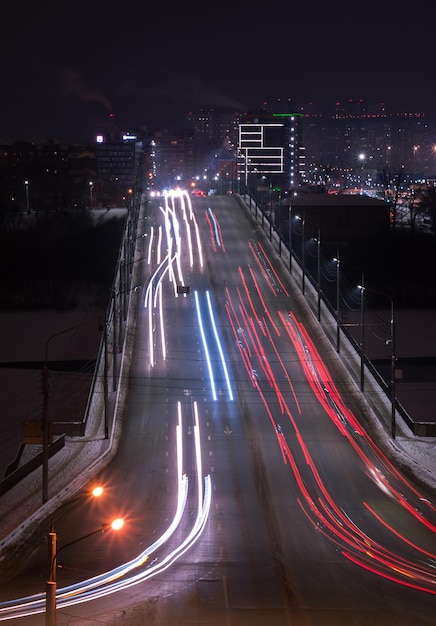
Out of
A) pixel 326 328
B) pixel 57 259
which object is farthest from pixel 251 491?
pixel 57 259

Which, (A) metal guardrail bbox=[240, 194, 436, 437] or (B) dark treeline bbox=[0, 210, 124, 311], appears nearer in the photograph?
(A) metal guardrail bbox=[240, 194, 436, 437]

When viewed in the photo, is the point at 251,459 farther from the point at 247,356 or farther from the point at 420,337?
the point at 420,337

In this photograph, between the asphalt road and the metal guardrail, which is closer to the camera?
the asphalt road

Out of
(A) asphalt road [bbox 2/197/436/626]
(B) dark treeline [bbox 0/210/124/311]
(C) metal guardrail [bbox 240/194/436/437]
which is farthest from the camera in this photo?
(B) dark treeline [bbox 0/210/124/311]

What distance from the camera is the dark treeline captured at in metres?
68.1

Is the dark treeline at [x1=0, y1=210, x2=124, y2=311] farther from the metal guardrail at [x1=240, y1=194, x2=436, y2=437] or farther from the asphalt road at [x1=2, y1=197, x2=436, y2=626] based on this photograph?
the asphalt road at [x1=2, y1=197, x2=436, y2=626]

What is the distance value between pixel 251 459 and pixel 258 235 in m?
38.6

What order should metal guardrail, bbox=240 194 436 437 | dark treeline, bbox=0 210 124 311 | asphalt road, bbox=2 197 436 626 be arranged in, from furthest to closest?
dark treeline, bbox=0 210 124 311, metal guardrail, bbox=240 194 436 437, asphalt road, bbox=2 197 436 626

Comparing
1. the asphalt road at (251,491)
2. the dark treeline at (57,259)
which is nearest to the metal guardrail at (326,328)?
the asphalt road at (251,491)

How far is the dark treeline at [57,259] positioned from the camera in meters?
68.1

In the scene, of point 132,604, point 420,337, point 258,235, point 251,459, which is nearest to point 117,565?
point 132,604

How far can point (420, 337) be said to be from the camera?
186ft

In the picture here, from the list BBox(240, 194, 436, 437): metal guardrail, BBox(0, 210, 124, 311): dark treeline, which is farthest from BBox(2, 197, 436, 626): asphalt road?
BBox(0, 210, 124, 311): dark treeline

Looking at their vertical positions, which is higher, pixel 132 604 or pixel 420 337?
pixel 132 604
